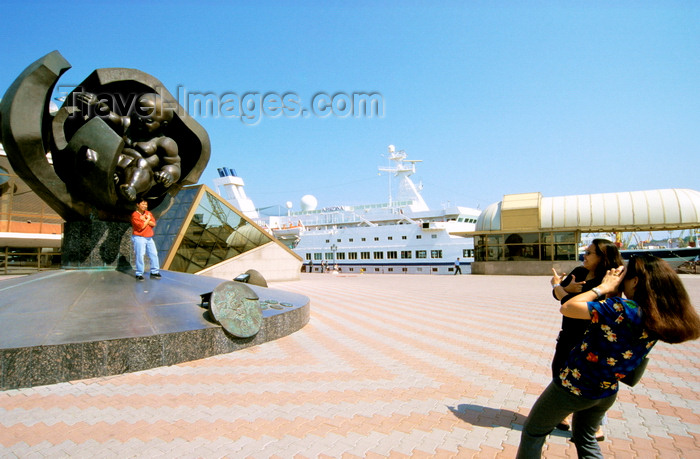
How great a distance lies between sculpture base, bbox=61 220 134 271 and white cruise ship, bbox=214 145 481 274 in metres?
29.8

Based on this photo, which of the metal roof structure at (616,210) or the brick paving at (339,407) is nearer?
the brick paving at (339,407)

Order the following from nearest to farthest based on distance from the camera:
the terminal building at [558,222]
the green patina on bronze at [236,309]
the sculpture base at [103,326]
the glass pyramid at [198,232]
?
1. the sculpture base at [103,326]
2. the green patina on bronze at [236,309]
3. the glass pyramid at [198,232]
4. the terminal building at [558,222]

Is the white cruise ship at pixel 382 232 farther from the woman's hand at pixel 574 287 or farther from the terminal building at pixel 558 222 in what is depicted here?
the woman's hand at pixel 574 287

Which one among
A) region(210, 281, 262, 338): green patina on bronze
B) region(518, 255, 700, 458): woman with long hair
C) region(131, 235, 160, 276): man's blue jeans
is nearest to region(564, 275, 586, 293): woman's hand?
region(518, 255, 700, 458): woman with long hair

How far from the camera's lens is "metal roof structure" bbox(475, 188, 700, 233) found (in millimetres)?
23984

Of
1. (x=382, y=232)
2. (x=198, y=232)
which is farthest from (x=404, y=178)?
(x=198, y=232)

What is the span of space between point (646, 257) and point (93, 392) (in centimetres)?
516

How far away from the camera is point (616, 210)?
82.6 feet

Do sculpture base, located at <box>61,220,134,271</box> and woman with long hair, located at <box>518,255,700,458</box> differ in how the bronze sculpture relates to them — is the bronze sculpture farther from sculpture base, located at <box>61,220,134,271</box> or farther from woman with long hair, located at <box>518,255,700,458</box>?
woman with long hair, located at <box>518,255,700,458</box>

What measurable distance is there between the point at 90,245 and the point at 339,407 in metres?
5.91

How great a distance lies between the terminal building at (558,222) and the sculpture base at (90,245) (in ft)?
80.4

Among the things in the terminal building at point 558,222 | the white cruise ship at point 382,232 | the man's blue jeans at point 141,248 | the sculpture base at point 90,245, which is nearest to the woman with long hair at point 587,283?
the man's blue jeans at point 141,248

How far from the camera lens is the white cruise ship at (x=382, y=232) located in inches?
1526

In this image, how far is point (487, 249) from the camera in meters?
28.6
